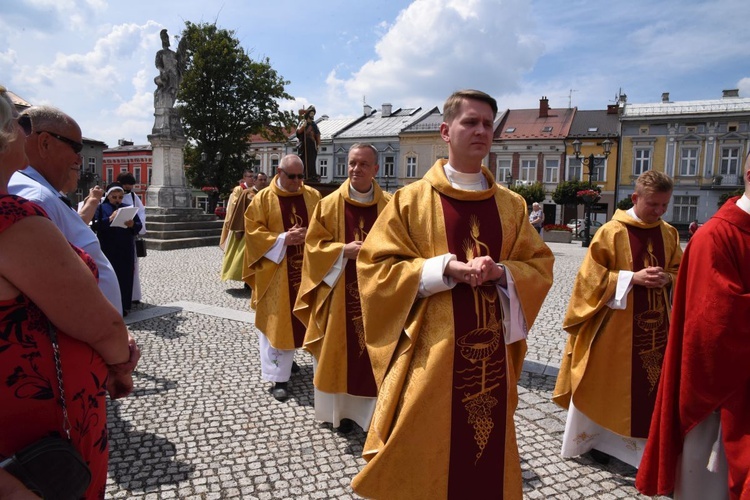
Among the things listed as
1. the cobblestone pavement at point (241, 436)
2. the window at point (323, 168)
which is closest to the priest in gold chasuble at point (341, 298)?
the cobblestone pavement at point (241, 436)

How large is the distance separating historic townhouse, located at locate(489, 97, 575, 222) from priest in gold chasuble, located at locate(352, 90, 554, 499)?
3600 cm

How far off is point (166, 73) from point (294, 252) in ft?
50.0

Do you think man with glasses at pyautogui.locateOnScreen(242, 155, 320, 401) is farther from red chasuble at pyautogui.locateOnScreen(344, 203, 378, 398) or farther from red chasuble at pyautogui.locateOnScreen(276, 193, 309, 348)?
red chasuble at pyautogui.locateOnScreen(344, 203, 378, 398)

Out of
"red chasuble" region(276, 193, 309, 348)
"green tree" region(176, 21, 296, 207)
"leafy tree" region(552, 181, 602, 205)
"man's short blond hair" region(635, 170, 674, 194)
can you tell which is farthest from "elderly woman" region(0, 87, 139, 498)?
"leafy tree" region(552, 181, 602, 205)

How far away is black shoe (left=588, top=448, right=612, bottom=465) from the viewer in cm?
337

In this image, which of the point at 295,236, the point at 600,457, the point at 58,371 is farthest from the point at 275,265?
the point at 58,371

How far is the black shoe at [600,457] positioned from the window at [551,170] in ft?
121

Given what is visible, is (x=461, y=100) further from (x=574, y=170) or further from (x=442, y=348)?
(x=574, y=170)

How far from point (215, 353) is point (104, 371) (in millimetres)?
4049

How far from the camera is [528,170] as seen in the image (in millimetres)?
38469

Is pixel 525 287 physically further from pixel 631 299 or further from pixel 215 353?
pixel 215 353

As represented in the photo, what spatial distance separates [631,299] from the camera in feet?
11.1

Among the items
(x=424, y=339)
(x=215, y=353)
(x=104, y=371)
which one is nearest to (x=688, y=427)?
(x=424, y=339)

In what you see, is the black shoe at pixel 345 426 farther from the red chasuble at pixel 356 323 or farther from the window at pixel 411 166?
the window at pixel 411 166
